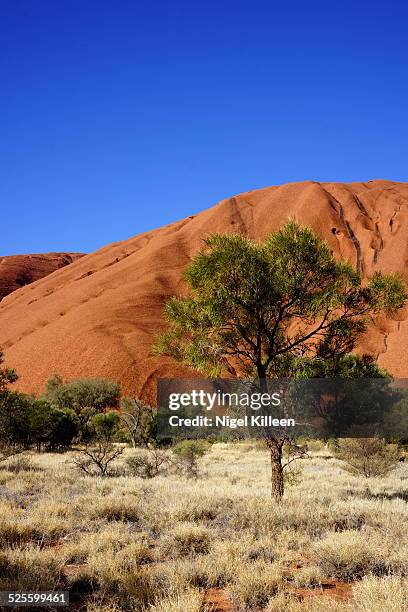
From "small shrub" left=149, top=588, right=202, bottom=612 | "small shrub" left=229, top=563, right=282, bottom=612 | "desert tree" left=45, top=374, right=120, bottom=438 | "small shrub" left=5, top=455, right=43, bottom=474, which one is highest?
"desert tree" left=45, top=374, right=120, bottom=438

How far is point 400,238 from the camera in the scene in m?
76.4

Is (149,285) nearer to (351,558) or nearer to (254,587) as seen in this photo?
(351,558)

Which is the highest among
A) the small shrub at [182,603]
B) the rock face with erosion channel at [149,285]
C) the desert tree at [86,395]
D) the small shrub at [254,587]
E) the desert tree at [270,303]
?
the rock face with erosion channel at [149,285]

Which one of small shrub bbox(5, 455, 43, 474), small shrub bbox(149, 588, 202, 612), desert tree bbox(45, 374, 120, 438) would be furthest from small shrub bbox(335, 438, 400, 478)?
desert tree bbox(45, 374, 120, 438)

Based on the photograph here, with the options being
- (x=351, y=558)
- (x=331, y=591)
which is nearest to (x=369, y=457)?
(x=351, y=558)

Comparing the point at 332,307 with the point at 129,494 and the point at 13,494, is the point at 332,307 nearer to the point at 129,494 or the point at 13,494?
the point at 129,494

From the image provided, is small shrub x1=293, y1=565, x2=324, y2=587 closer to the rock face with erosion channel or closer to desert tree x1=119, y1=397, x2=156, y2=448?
desert tree x1=119, y1=397, x2=156, y2=448

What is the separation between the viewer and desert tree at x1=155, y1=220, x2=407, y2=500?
41.4ft

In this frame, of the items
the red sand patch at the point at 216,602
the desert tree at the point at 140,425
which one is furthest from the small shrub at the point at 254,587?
the desert tree at the point at 140,425

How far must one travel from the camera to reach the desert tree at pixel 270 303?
41.4 ft

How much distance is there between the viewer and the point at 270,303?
12945 millimetres

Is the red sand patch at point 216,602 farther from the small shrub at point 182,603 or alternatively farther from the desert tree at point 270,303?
the desert tree at point 270,303

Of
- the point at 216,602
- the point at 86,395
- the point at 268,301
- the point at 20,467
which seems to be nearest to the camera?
the point at 216,602

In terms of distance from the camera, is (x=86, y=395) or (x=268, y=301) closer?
(x=268, y=301)
